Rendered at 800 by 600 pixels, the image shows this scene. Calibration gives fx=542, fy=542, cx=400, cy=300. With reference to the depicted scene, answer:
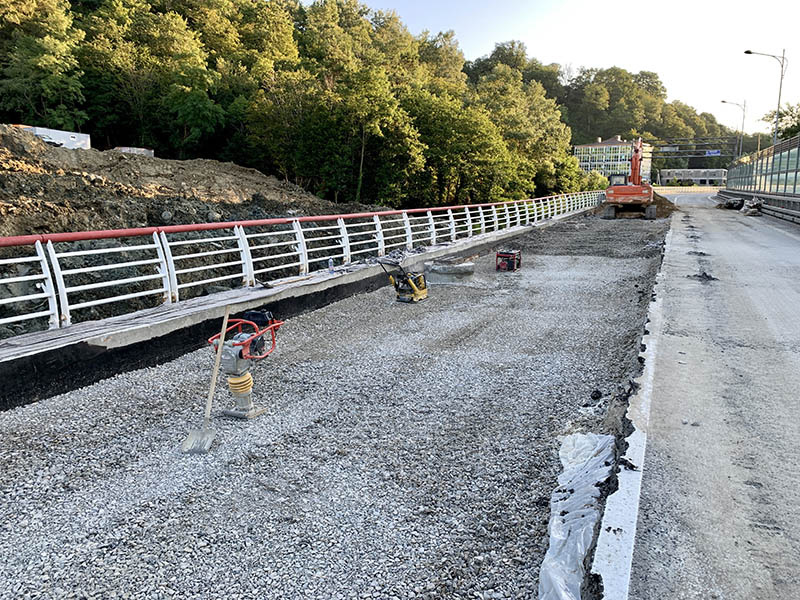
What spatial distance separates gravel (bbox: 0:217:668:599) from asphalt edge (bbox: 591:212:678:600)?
0.32m

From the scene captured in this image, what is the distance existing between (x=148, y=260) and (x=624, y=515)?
596 cm

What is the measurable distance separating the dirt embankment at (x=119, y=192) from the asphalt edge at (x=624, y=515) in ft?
61.0

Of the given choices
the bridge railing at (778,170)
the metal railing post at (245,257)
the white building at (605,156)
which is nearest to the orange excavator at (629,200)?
the bridge railing at (778,170)

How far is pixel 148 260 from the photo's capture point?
662 cm

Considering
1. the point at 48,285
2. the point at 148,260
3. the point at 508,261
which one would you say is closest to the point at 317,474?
the point at 48,285

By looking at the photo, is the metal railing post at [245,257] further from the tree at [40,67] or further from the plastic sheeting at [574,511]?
the tree at [40,67]

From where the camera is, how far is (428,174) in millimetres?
37750

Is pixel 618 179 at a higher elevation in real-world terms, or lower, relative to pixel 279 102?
lower

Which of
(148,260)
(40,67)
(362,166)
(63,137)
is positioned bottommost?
(148,260)

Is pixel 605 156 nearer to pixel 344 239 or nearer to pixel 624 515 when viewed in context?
pixel 344 239

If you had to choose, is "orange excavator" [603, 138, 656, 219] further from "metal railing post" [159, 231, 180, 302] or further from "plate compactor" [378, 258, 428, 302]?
"metal railing post" [159, 231, 180, 302]

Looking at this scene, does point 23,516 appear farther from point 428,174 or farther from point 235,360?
point 428,174

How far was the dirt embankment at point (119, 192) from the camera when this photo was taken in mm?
17969

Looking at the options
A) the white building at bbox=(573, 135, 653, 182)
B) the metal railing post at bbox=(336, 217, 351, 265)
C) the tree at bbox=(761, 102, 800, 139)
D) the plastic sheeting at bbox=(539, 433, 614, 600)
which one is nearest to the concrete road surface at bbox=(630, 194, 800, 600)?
the plastic sheeting at bbox=(539, 433, 614, 600)
